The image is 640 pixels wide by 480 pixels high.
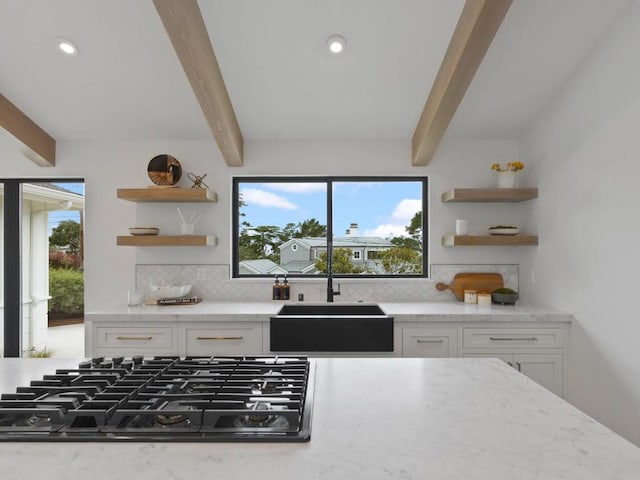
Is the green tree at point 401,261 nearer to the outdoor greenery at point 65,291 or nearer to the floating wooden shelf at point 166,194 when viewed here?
the floating wooden shelf at point 166,194

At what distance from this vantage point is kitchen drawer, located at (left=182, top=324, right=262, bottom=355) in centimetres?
271

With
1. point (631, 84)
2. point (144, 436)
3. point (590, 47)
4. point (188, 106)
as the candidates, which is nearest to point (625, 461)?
point (144, 436)

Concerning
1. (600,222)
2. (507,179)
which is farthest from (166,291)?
(600,222)

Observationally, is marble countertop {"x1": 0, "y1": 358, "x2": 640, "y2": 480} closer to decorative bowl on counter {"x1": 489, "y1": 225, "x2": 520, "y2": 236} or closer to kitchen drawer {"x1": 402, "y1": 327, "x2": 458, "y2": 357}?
kitchen drawer {"x1": 402, "y1": 327, "x2": 458, "y2": 357}

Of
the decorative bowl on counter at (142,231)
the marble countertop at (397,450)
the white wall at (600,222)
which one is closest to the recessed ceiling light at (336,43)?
the white wall at (600,222)

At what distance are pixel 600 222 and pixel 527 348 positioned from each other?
931 millimetres

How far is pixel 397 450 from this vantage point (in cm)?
83

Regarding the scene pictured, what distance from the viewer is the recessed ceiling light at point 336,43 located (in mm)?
2414

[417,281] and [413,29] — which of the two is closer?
[413,29]

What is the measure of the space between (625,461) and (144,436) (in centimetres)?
99

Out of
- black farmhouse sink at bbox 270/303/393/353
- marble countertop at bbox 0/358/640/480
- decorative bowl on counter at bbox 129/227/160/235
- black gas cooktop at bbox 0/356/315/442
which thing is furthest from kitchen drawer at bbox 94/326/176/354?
marble countertop at bbox 0/358/640/480

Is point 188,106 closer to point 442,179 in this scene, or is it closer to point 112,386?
point 442,179

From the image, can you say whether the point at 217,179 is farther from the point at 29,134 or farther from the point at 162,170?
the point at 29,134

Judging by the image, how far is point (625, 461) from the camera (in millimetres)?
780
